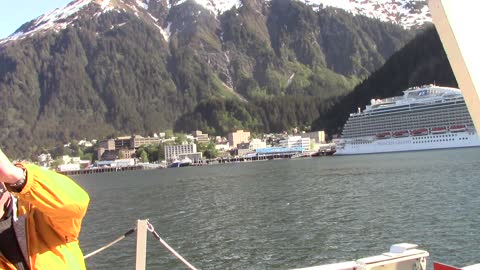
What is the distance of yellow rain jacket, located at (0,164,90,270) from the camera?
1.84 m

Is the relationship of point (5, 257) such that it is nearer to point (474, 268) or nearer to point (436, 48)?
point (474, 268)

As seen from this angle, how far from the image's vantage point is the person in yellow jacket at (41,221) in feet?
6.03

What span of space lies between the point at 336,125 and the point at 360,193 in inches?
5513

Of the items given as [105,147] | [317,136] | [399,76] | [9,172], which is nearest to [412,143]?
[317,136]

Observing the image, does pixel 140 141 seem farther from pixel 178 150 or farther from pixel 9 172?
pixel 9 172

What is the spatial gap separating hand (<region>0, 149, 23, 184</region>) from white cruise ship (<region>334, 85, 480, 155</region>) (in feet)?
287

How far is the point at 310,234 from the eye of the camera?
18719 millimetres

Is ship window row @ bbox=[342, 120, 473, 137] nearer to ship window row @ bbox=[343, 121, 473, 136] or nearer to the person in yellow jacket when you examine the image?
ship window row @ bbox=[343, 121, 473, 136]

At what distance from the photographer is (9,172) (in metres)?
1.78

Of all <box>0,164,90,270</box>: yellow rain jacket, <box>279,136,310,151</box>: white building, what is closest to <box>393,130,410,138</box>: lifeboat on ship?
<box>279,136,310,151</box>: white building

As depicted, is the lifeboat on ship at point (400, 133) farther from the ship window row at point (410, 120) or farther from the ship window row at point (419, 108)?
the ship window row at point (419, 108)

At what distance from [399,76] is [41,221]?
6587 inches

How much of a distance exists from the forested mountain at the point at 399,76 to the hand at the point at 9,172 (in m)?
149

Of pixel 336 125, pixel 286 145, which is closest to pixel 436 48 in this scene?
pixel 336 125
